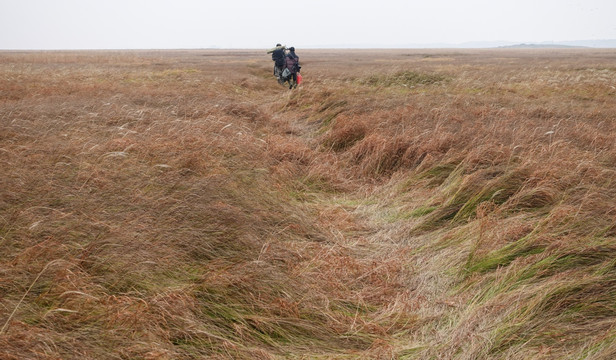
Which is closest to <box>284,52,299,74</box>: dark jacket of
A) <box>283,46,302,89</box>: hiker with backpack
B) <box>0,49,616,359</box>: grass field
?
<box>283,46,302,89</box>: hiker with backpack

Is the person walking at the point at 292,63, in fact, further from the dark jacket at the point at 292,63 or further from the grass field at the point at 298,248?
the grass field at the point at 298,248

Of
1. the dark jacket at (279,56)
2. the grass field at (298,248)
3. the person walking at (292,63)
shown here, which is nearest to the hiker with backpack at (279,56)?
the dark jacket at (279,56)

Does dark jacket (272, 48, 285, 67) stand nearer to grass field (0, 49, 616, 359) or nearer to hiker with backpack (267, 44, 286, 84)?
hiker with backpack (267, 44, 286, 84)

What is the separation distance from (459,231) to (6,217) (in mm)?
3502

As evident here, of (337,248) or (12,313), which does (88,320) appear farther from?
(337,248)

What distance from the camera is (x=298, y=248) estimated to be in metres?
3.58

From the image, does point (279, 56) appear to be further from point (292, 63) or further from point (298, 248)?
point (298, 248)

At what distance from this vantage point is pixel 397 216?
4738 mm

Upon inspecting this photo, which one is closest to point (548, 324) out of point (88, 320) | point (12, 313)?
point (88, 320)

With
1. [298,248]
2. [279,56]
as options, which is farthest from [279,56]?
[298,248]

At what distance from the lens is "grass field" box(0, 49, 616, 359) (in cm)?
232

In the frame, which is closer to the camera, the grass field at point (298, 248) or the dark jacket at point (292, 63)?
the grass field at point (298, 248)

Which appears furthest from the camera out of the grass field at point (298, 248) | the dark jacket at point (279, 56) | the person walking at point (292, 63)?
the dark jacket at point (279, 56)

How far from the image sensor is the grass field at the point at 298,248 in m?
2.32
